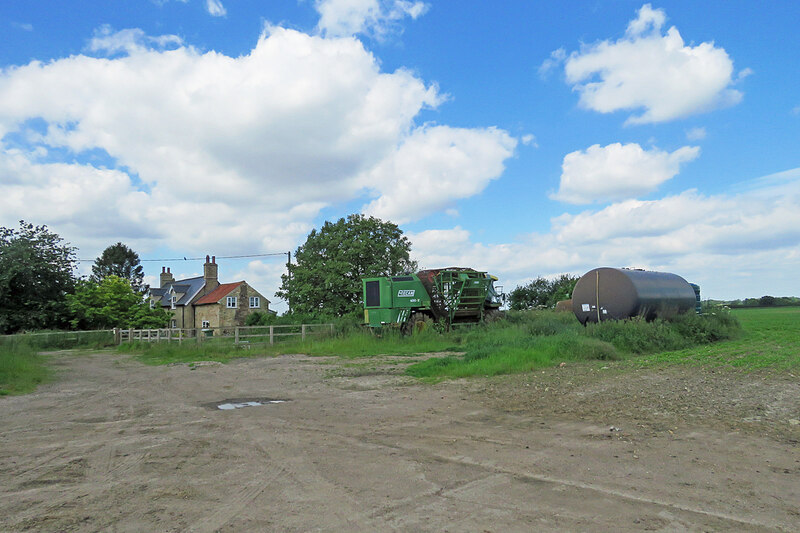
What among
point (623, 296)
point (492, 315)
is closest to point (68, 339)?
point (492, 315)

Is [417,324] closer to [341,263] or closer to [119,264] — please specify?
[341,263]

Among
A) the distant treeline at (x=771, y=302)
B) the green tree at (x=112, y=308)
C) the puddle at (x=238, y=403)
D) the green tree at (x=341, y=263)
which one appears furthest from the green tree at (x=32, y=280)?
the distant treeline at (x=771, y=302)

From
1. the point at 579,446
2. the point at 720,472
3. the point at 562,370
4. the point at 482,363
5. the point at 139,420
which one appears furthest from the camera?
the point at 482,363

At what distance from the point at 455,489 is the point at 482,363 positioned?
27.1 feet

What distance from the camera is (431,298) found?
23.6 meters

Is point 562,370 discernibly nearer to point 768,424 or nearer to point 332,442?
point 768,424

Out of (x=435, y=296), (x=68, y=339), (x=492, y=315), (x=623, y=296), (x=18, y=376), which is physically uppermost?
(x=435, y=296)

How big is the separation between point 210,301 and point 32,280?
57.9 ft

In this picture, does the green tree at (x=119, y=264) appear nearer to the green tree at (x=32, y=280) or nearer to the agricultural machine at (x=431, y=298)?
the green tree at (x=32, y=280)

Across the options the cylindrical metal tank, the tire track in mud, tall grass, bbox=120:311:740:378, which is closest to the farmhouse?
tall grass, bbox=120:311:740:378

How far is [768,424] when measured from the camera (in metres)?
6.58

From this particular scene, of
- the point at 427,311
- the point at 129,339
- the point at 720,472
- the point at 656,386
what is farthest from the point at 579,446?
the point at 129,339

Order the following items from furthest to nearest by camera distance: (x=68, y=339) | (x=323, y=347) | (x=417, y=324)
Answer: (x=68, y=339), (x=417, y=324), (x=323, y=347)

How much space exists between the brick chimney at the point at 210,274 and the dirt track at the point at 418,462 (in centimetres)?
4740
